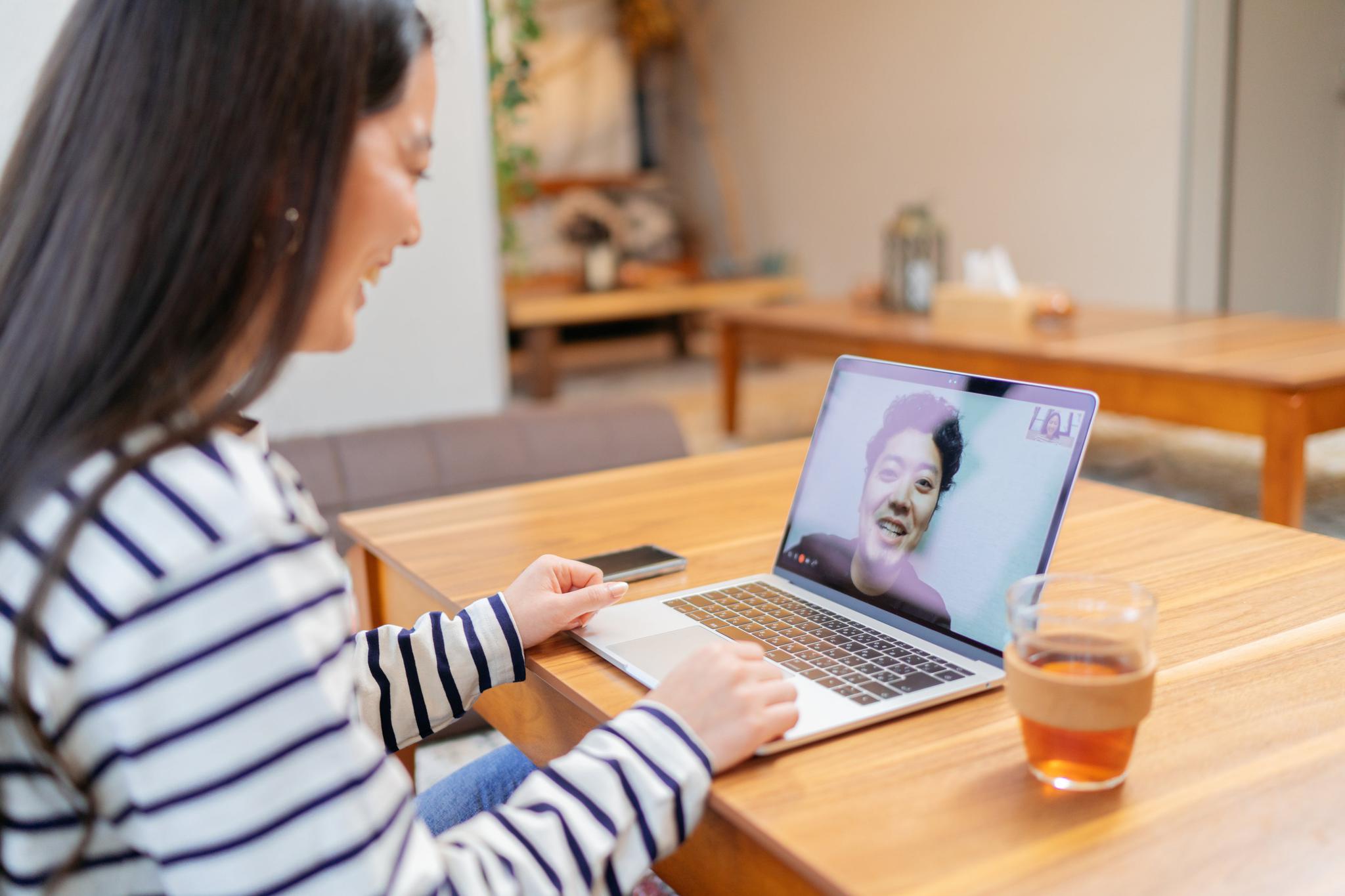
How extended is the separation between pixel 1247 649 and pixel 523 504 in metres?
0.76

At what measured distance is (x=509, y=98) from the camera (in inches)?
143

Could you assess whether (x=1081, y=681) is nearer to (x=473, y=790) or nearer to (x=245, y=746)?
(x=245, y=746)

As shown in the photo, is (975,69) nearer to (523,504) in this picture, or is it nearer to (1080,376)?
(1080,376)

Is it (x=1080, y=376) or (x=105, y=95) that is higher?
(x=105, y=95)

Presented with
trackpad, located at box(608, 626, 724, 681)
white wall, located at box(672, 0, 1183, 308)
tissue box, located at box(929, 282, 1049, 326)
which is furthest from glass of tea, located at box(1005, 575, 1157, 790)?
white wall, located at box(672, 0, 1183, 308)

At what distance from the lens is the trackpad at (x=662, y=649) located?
812mm

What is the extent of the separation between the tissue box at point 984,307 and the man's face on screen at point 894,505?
2.73 m

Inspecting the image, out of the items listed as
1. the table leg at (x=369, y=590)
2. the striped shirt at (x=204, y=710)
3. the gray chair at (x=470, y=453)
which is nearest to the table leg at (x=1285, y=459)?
the gray chair at (x=470, y=453)

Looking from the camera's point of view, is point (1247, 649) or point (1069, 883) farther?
point (1247, 649)

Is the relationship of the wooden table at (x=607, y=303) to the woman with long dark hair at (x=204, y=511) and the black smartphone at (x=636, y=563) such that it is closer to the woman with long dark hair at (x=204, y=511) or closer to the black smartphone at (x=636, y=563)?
the black smartphone at (x=636, y=563)

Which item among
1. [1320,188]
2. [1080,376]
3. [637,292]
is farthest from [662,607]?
[637,292]

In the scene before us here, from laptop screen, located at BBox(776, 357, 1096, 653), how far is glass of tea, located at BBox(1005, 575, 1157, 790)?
11cm

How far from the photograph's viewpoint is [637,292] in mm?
5473

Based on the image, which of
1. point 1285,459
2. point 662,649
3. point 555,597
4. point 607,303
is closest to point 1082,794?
point 662,649
